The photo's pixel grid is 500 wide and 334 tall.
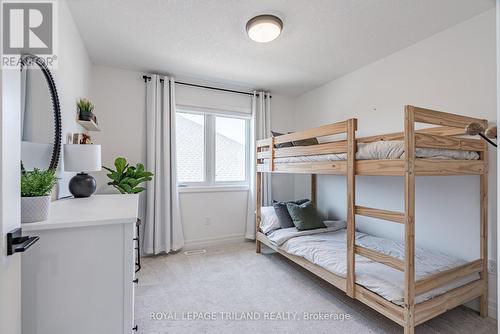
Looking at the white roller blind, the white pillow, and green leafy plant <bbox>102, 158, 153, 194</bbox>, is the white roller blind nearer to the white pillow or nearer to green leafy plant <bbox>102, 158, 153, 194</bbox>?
green leafy plant <bbox>102, 158, 153, 194</bbox>

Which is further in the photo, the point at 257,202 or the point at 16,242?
the point at 257,202

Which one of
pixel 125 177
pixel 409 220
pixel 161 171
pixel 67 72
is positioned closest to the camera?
pixel 409 220

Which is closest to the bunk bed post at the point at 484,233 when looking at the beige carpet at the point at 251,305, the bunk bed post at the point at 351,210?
the beige carpet at the point at 251,305

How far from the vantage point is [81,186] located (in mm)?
1771

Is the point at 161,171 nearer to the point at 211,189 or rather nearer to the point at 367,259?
the point at 211,189

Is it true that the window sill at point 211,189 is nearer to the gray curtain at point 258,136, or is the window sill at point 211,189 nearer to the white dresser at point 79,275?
the gray curtain at point 258,136

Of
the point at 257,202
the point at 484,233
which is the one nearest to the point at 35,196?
the point at 257,202

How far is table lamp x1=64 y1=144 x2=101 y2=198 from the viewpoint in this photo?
64.4 inches

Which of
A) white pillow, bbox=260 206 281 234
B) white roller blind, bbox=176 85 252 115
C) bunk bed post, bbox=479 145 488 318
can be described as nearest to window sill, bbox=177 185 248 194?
white pillow, bbox=260 206 281 234

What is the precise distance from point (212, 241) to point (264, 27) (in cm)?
274

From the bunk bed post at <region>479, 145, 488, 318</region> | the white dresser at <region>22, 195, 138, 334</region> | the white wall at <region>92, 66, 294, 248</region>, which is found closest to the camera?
the white dresser at <region>22, 195, 138, 334</region>

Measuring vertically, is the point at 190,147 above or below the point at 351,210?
above

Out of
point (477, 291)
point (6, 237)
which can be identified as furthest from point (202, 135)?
point (477, 291)

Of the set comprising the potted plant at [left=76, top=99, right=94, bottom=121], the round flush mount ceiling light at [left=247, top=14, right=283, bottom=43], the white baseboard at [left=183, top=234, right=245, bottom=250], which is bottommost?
the white baseboard at [left=183, top=234, right=245, bottom=250]
